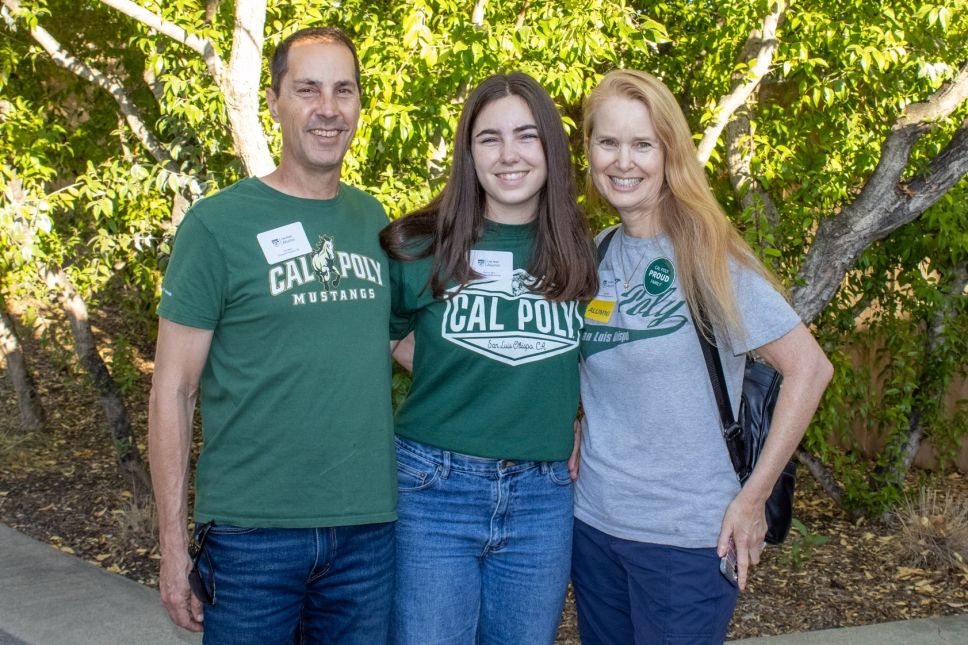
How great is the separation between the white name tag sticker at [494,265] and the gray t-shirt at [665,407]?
0.93ft

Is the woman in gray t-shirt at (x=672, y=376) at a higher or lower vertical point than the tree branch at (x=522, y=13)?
lower

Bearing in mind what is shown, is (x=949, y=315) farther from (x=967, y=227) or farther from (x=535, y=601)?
(x=535, y=601)

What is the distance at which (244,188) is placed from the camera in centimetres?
235

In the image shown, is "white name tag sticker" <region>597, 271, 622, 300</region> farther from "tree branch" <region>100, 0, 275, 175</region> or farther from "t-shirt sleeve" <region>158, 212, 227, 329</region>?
"tree branch" <region>100, 0, 275, 175</region>

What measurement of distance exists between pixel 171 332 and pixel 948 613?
4180 millimetres

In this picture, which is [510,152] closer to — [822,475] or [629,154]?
[629,154]

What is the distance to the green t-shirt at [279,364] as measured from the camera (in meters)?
2.23

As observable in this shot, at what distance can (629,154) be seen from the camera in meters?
2.45

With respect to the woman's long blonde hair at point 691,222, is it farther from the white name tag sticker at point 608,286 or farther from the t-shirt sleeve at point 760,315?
the white name tag sticker at point 608,286

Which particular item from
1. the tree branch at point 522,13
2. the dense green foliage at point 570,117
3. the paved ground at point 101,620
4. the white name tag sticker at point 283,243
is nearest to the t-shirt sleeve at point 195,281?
the white name tag sticker at point 283,243

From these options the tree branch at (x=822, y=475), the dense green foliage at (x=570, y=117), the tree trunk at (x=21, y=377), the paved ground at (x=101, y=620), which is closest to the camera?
the paved ground at (x=101, y=620)

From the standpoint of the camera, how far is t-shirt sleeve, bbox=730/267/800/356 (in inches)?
90.4

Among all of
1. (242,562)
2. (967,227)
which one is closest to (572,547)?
(242,562)

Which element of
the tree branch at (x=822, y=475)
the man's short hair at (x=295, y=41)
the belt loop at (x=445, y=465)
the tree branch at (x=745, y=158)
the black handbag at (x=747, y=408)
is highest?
the tree branch at (x=745, y=158)
